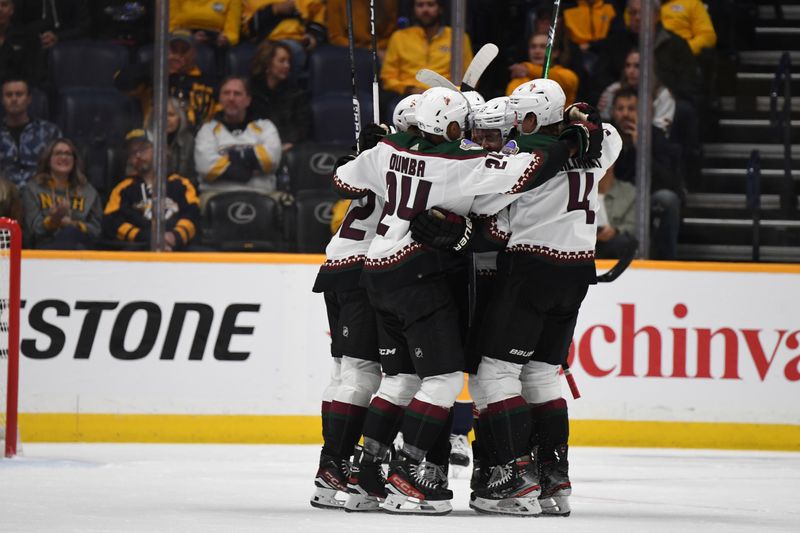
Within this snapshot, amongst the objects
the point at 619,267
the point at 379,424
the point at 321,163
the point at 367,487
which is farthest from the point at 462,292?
the point at 321,163

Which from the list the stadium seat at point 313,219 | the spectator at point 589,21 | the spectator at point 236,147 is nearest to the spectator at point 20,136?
the spectator at point 236,147

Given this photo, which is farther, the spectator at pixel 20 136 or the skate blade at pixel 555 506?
the spectator at pixel 20 136

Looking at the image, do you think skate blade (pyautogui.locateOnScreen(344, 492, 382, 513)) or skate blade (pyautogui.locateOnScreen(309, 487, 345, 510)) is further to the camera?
skate blade (pyautogui.locateOnScreen(309, 487, 345, 510))

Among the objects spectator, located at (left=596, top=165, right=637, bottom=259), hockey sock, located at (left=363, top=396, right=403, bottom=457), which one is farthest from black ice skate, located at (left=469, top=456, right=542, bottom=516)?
spectator, located at (left=596, top=165, right=637, bottom=259)

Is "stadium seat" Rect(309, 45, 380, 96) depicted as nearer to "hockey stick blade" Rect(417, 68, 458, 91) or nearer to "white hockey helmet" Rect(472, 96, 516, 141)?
"hockey stick blade" Rect(417, 68, 458, 91)

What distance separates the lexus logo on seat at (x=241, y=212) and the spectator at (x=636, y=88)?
191 centimetres

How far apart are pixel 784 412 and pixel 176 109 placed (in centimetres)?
348

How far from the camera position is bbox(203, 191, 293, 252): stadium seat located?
25.5ft

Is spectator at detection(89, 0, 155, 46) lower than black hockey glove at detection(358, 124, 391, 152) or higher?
higher

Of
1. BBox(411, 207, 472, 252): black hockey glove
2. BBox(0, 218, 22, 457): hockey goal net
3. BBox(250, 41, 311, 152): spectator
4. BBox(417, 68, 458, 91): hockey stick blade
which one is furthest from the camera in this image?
BBox(250, 41, 311, 152): spectator

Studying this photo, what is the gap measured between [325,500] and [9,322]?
220 cm

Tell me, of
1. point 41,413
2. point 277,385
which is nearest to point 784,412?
point 277,385

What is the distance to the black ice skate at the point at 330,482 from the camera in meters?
5.21

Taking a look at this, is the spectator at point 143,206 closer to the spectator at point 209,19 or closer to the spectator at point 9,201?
the spectator at point 9,201
